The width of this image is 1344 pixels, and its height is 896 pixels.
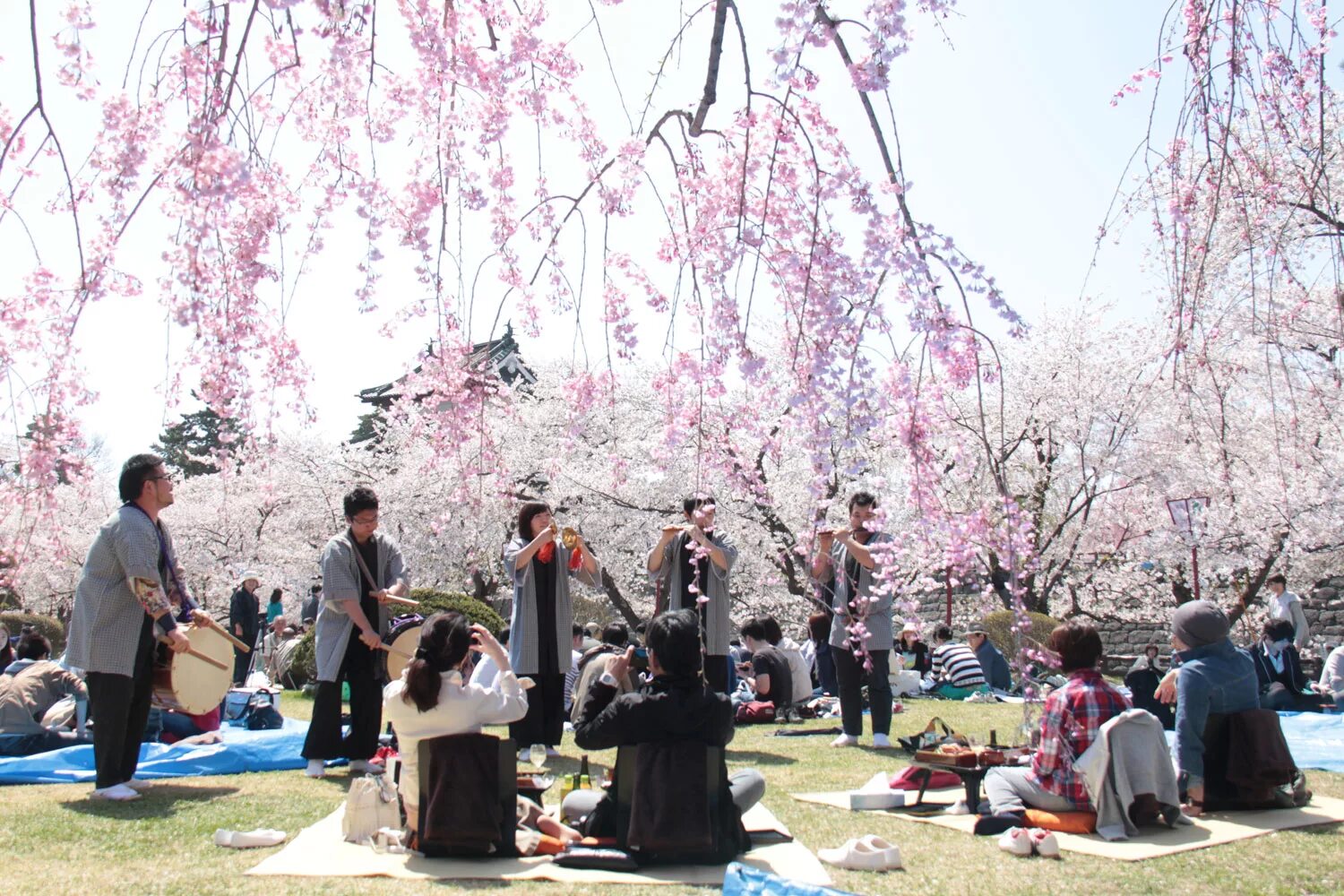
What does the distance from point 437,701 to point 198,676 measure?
2.11 m

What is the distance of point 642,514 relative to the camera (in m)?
16.7

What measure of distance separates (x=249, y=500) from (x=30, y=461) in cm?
1821

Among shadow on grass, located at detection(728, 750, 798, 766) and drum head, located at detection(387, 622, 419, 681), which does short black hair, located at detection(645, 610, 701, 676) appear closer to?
drum head, located at detection(387, 622, 419, 681)

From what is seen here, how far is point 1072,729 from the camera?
13.5ft

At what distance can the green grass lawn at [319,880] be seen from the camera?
3.13m

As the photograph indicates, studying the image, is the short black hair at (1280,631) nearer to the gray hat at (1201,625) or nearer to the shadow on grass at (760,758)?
the gray hat at (1201,625)

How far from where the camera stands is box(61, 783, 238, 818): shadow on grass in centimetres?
A: 409

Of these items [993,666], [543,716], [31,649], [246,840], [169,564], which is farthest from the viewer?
[993,666]

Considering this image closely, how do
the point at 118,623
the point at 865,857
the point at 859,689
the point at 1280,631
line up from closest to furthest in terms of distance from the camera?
the point at 865,857
the point at 118,623
the point at 859,689
the point at 1280,631

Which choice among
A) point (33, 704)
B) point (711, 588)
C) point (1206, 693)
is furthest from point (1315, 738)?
point (33, 704)

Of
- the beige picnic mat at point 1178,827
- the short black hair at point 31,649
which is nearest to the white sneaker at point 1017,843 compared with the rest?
the beige picnic mat at point 1178,827

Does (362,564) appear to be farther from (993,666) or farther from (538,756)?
(993,666)

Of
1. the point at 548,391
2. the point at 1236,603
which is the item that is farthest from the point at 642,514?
the point at 1236,603

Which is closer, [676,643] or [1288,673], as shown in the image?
[676,643]
